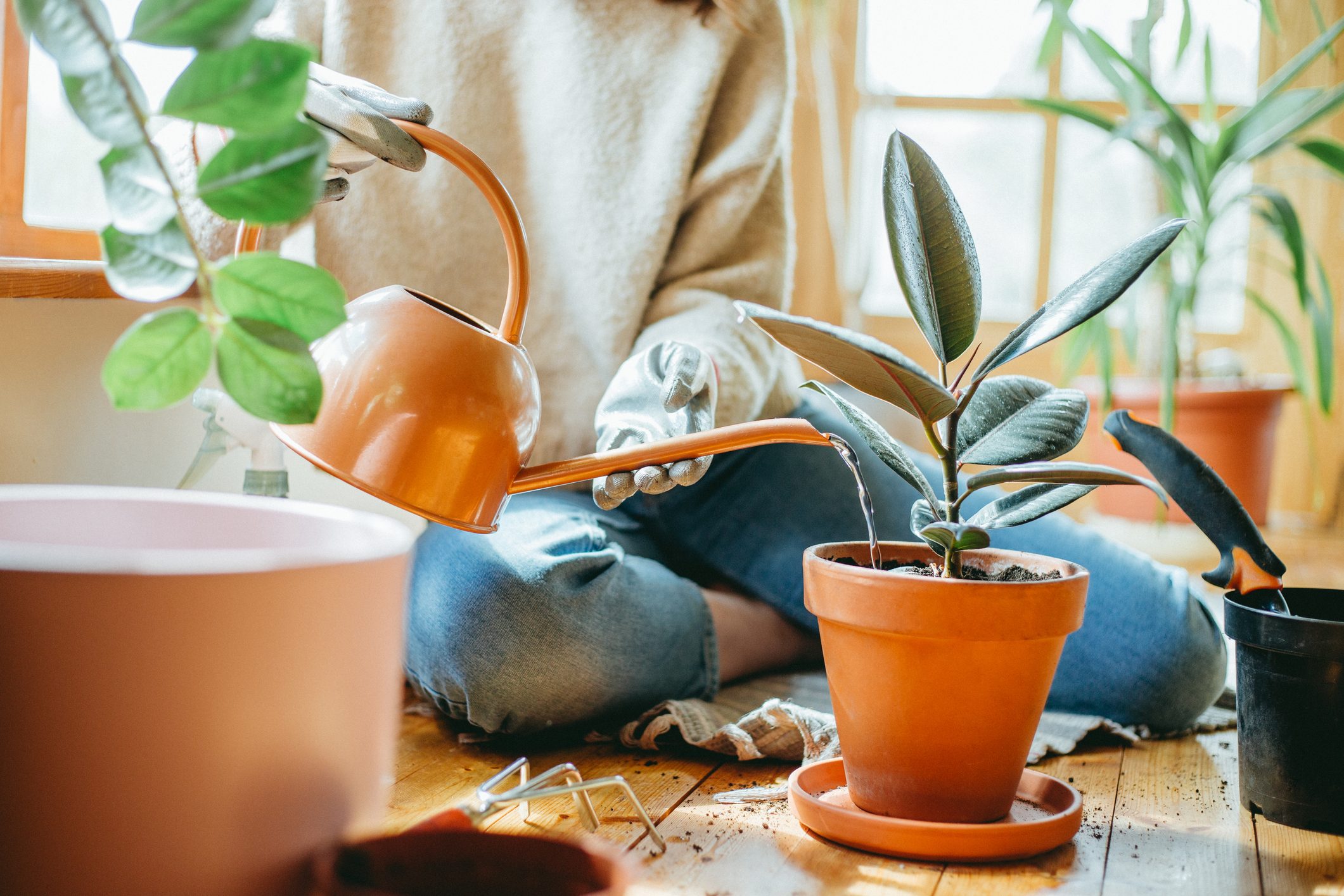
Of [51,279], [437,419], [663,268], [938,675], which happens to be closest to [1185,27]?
[663,268]

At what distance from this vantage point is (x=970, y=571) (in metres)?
0.77

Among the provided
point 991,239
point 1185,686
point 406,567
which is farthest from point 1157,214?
point 406,567

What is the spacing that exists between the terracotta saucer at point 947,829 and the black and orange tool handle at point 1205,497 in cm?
21

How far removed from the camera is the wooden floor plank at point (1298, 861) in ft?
2.35

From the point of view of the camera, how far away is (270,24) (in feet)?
3.61

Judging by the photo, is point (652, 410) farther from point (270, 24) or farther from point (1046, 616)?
point (270, 24)

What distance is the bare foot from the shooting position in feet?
3.73

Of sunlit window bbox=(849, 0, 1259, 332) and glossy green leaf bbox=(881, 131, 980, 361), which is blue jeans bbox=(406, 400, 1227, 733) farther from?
sunlit window bbox=(849, 0, 1259, 332)

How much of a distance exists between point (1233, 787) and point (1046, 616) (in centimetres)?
38

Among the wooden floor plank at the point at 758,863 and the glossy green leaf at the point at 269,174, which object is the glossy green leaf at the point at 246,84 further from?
the wooden floor plank at the point at 758,863

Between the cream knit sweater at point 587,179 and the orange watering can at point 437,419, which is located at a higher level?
the cream knit sweater at point 587,179

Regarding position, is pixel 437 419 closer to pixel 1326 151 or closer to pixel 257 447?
pixel 257 447

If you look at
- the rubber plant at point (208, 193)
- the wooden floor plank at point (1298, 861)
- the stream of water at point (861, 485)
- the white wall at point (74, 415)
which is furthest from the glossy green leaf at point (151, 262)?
the wooden floor plank at point (1298, 861)

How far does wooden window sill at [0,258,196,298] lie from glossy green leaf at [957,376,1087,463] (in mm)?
571
